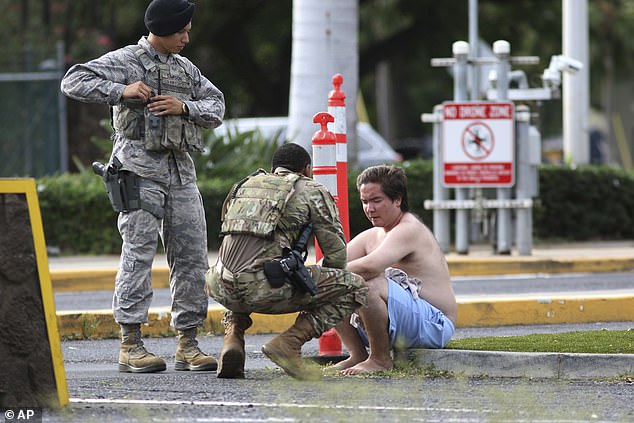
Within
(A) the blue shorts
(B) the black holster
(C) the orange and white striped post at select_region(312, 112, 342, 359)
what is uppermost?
(C) the orange and white striped post at select_region(312, 112, 342, 359)

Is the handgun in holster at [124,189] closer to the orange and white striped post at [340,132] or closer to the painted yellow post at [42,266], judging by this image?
the orange and white striped post at [340,132]

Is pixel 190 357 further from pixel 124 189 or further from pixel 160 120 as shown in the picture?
pixel 160 120

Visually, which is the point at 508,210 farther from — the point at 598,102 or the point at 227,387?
the point at 598,102

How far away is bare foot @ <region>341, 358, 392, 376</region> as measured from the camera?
654 cm

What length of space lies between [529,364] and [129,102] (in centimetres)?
236

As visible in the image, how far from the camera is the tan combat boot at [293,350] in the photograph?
6215 millimetres

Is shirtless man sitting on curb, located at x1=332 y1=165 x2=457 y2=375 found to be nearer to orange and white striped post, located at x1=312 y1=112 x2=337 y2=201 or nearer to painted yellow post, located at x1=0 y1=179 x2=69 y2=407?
orange and white striped post, located at x1=312 y1=112 x2=337 y2=201

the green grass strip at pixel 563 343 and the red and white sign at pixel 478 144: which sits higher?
the red and white sign at pixel 478 144

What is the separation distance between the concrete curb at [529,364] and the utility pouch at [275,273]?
984 millimetres

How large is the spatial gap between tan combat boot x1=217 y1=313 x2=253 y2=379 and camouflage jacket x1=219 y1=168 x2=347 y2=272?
326mm

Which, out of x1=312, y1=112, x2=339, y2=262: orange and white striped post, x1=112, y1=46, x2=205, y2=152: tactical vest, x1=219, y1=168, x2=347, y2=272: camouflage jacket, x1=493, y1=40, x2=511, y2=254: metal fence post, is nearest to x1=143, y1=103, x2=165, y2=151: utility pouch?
x1=112, y1=46, x2=205, y2=152: tactical vest

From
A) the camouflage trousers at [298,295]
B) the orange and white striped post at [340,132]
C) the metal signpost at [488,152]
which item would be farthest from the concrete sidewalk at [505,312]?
the orange and white striped post at [340,132]

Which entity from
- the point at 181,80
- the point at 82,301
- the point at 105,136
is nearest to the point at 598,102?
the point at 105,136

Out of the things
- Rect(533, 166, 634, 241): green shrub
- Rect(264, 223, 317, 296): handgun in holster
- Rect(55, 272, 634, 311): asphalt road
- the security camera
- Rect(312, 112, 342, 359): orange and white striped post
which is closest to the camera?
Rect(264, 223, 317, 296): handgun in holster
